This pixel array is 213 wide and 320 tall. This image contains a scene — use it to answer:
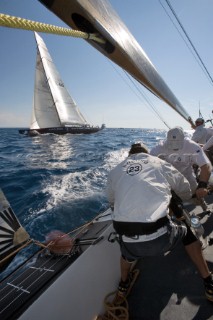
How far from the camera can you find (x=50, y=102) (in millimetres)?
43750

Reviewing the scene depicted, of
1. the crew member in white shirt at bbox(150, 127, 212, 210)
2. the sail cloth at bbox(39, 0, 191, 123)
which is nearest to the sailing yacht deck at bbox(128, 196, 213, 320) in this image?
the crew member in white shirt at bbox(150, 127, 212, 210)

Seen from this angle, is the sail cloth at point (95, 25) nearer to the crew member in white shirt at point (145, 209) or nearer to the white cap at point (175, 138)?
the crew member in white shirt at point (145, 209)

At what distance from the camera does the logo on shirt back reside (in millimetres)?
2150

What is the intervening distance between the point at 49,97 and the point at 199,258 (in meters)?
44.4

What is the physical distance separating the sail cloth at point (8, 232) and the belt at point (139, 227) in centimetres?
91

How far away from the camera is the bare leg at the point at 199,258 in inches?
94.6

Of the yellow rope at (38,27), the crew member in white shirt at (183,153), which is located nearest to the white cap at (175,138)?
the crew member in white shirt at (183,153)

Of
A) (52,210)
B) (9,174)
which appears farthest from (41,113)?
(52,210)

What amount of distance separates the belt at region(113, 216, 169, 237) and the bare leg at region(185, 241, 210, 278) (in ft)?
1.92

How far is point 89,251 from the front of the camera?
2574 millimetres

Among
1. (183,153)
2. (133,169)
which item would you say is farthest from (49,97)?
(133,169)

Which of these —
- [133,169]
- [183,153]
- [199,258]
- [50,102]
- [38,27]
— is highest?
[50,102]

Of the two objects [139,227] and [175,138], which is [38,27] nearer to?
[139,227]

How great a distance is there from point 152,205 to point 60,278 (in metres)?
1.09
